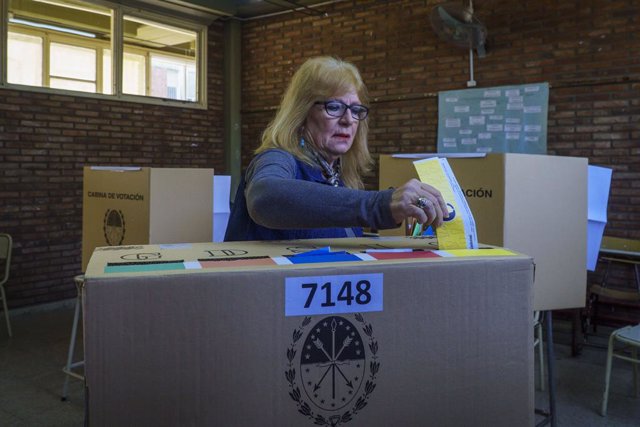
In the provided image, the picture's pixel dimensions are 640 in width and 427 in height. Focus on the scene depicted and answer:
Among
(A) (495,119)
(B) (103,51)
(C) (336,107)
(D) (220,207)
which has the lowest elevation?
(D) (220,207)

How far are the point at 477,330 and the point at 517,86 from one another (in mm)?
5209

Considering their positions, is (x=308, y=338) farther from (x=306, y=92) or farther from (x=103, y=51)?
(x=103, y=51)

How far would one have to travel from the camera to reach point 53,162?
20.0ft

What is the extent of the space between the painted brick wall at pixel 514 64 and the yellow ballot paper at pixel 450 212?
4.70m

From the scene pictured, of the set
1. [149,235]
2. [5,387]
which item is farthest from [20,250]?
[149,235]

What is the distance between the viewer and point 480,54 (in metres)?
5.82

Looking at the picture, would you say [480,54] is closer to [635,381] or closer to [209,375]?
[635,381]

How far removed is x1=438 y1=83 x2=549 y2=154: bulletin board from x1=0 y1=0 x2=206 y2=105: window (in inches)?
125

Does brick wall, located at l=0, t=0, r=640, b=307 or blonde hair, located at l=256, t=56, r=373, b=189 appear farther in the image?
brick wall, located at l=0, t=0, r=640, b=307

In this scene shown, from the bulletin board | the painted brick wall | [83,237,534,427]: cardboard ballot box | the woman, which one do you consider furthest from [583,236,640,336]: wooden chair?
[83,237,534,427]: cardboard ballot box

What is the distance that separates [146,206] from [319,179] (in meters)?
1.75

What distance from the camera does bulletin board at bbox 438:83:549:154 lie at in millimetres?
5594

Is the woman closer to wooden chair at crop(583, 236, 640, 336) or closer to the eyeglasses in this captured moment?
the eyeglasses

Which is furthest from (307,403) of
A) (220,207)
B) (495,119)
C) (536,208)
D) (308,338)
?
(495,119)
